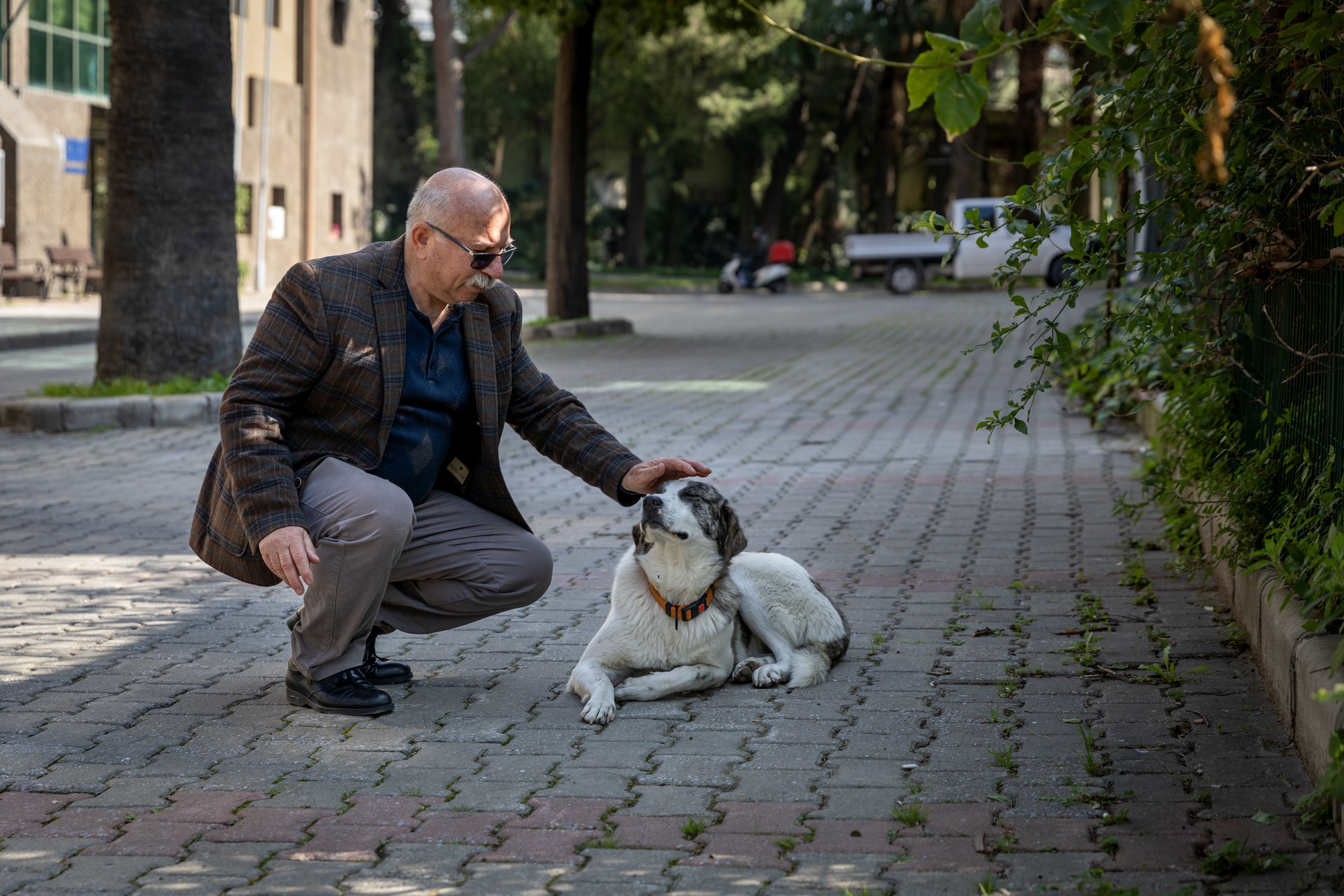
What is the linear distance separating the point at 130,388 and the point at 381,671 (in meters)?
8.83

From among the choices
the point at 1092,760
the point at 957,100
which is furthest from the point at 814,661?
the point at 957,100

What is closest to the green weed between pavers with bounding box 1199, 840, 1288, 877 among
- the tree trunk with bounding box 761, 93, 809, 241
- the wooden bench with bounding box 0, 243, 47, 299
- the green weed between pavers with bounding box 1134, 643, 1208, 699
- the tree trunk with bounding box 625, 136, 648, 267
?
the green weed between pavers with bounding box 1134, 643, 1208, 699

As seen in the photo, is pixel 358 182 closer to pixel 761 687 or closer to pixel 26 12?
pixel 26 12

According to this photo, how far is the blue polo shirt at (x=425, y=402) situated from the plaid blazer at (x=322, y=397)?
0.05 metres

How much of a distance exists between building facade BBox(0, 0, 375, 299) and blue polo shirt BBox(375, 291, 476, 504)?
25.6 meters

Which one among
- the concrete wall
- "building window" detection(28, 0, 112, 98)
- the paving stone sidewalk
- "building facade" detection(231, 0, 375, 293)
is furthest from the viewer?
"building facade" detection(231, 0, 375, 293)

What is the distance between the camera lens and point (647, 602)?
491 centimetres

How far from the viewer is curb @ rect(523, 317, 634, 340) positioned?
20.7 meters

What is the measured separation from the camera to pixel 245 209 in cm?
3662

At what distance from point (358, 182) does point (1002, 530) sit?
3675 cm

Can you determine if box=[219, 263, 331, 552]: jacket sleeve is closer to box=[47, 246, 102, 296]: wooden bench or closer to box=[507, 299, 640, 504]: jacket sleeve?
box=[507, 299, 640, 504]: jacket sleeve

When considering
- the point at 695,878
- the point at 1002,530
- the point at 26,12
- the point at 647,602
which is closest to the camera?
the point at 695,878

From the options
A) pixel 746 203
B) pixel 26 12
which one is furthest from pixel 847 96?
pixel 26 12

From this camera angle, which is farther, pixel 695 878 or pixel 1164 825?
pixel 1164 825
